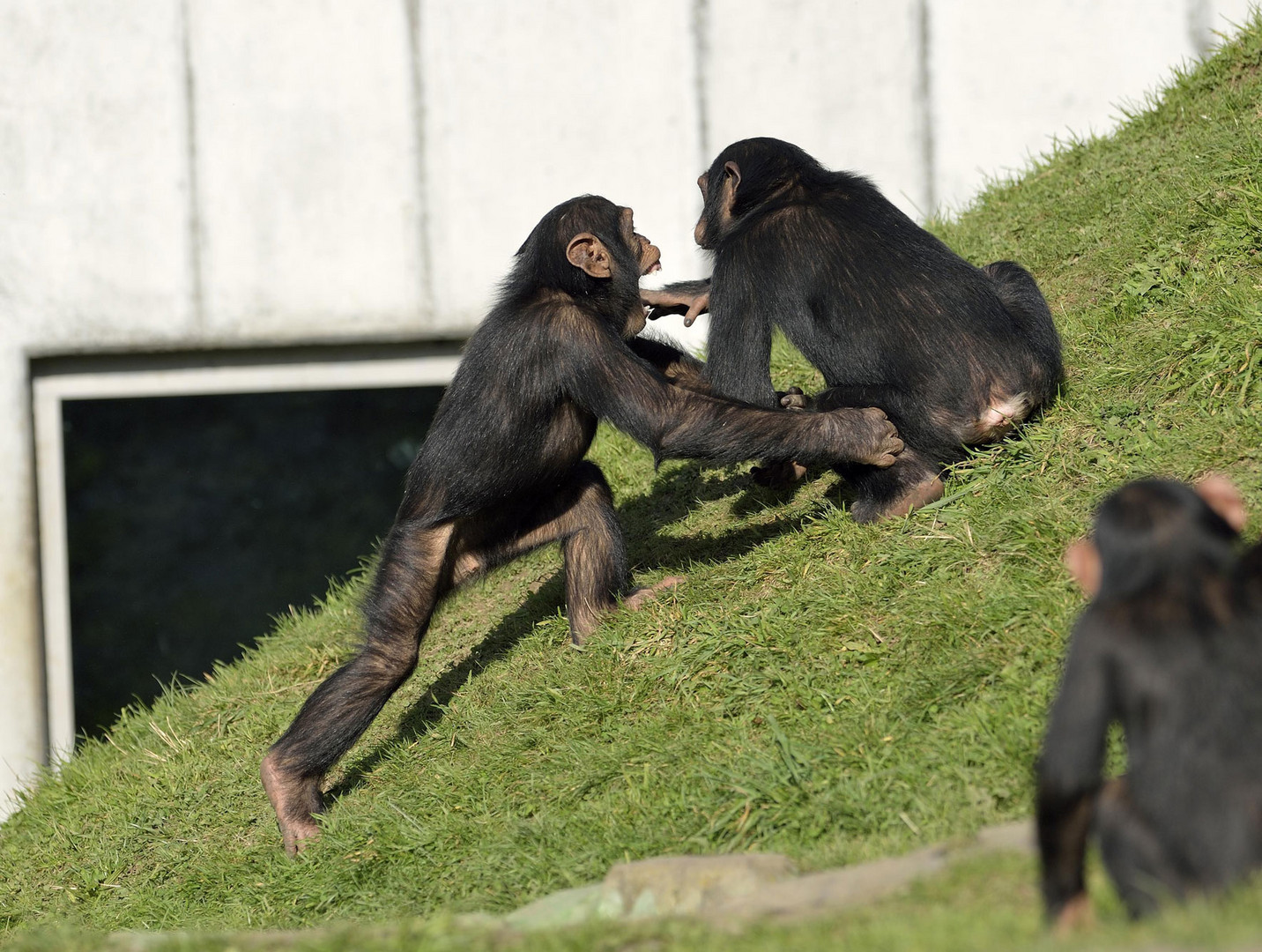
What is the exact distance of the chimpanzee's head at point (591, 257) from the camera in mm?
5141

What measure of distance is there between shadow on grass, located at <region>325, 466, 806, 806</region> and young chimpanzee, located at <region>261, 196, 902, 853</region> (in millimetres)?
478

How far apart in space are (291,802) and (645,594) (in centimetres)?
165

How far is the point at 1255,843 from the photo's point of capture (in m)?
2.25

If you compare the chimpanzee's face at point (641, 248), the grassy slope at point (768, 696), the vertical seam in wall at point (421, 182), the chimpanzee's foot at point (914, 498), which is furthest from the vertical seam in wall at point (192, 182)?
the chimpanzee's foot at point (914, 498)

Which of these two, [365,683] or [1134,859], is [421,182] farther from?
[1134,859]

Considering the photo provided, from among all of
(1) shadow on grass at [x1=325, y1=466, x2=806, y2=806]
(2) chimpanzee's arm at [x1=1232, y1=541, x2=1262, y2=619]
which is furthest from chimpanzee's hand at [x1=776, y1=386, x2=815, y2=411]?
(2) chimpanzee's arm at [x1=1232, y1=541, x2=1262, y2=619]

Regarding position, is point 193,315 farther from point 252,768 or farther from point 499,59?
point 252,768

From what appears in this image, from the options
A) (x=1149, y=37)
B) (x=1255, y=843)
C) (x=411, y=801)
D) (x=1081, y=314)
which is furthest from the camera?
(x=1149, y=37)

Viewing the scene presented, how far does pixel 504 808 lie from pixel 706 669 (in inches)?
34.6

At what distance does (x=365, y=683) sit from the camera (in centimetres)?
495

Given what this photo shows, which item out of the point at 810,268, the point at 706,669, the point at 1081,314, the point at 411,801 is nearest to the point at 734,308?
the point at 810,268

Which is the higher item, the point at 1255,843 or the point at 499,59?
the point at 499,59

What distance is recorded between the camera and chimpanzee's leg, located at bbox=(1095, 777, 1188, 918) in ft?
7.48

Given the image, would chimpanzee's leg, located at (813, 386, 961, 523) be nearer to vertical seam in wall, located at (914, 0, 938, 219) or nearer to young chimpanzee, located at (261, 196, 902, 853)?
young chimpanzee, located at (261, 196, 902, 853)
